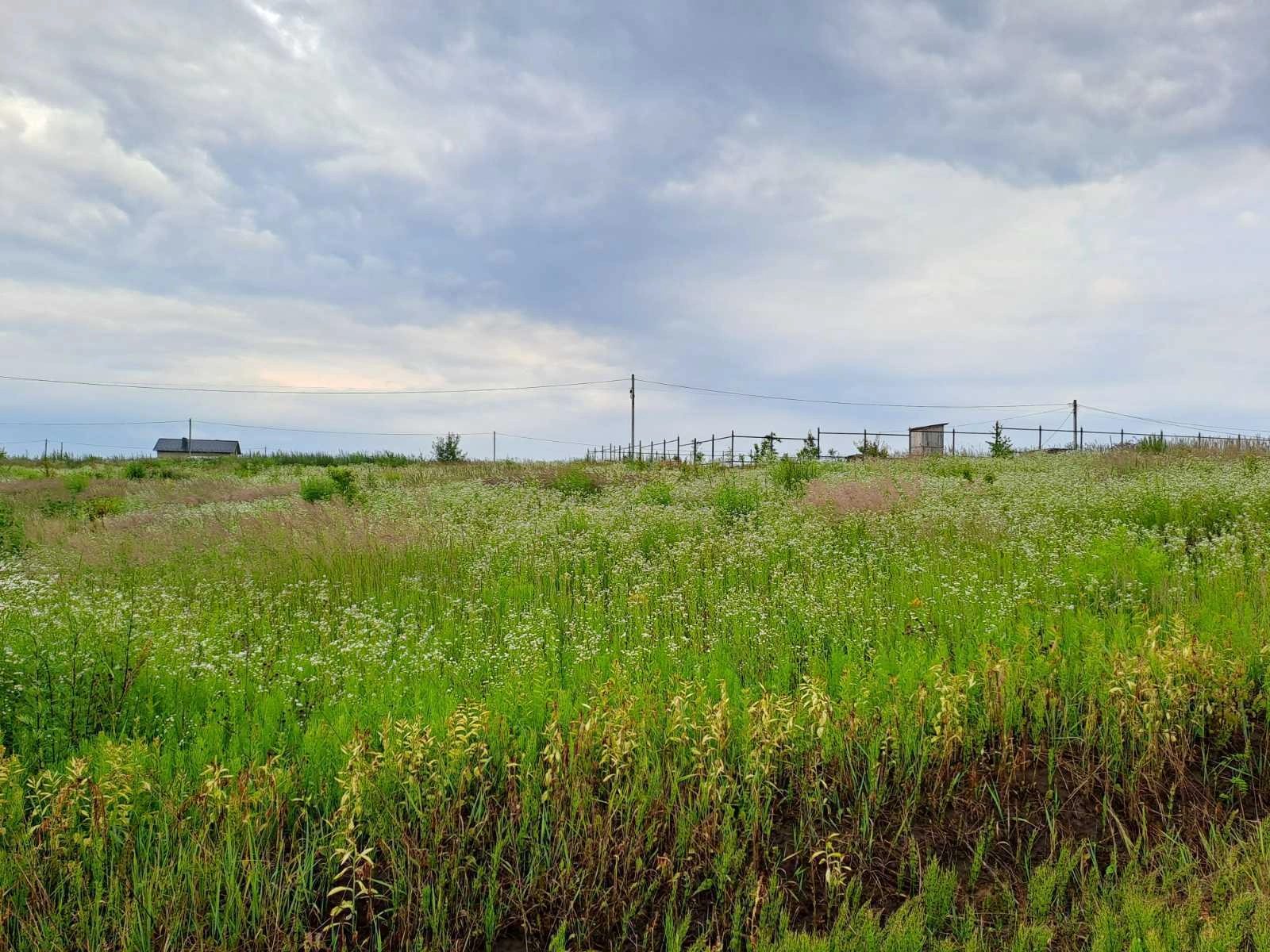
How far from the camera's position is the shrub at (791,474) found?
15.4 m

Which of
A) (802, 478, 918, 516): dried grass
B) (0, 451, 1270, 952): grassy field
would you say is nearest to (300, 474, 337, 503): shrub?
(0, 451, 1270, 952): grassy field

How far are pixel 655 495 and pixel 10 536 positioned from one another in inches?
405

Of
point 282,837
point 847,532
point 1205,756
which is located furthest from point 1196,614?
point 282,837

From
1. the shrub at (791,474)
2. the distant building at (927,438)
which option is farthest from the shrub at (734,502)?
the distant building at (927,438)

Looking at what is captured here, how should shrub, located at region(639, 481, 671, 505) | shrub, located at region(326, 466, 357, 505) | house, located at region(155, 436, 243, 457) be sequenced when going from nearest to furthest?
shrub, located at region(639, 481, 671, 505) < shrub, located at region(326, 466, 357, 505) < house, located at region(155, 436, 243, 457)

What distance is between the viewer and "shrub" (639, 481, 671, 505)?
13.8 meters

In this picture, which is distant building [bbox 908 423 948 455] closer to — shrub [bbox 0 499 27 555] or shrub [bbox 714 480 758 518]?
shrub [bbox 714 480 758 518]

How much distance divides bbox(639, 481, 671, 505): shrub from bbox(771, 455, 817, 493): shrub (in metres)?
2.35

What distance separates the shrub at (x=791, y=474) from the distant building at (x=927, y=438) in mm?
22301

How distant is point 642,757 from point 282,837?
1.56 m

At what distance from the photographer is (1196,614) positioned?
5586 millimetres

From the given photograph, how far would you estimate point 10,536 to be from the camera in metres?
11.0

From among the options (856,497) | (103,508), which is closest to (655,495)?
(856,497)

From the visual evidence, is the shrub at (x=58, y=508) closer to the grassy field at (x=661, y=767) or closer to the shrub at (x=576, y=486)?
the shrub at (x=576, y=486)
